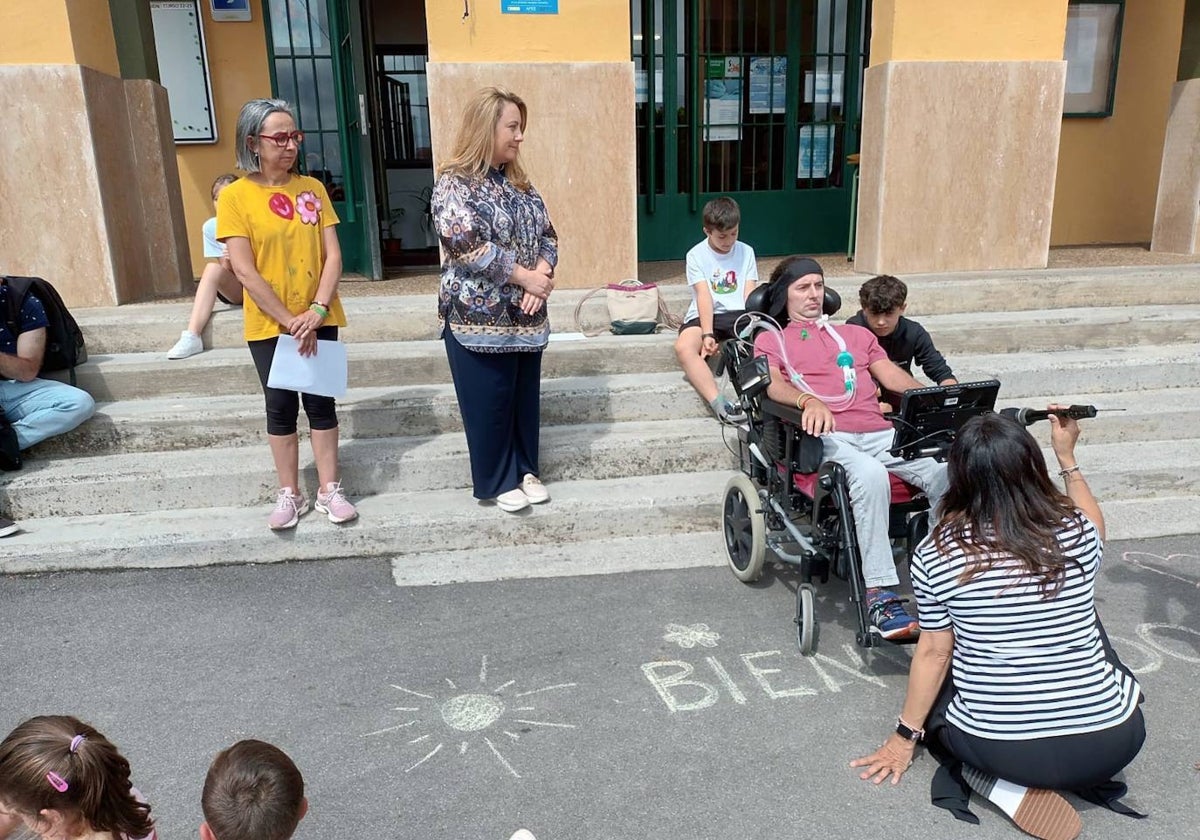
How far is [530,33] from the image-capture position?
6.38 m

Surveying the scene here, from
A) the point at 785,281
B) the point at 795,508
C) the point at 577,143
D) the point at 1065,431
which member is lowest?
the point at 795,508

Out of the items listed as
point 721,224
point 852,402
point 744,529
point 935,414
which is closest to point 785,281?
point 852,402

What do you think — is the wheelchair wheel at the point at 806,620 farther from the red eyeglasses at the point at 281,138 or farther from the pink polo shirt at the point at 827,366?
the red eyeglasses at the point at 281,138

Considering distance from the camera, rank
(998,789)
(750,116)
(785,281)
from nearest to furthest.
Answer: (998,789) < (785,281) < (750,116)

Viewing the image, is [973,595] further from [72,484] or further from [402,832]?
[72,484]

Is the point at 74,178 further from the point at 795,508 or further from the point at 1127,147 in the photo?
the point at 1127,147

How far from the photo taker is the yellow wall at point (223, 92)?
8.25 metres

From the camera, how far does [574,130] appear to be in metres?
6.54

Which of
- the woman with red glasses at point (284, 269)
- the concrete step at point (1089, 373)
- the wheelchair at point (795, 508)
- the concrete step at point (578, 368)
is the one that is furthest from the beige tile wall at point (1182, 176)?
the woman with red glasses at point (284, 269)

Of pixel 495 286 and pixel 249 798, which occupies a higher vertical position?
pixel 495 286

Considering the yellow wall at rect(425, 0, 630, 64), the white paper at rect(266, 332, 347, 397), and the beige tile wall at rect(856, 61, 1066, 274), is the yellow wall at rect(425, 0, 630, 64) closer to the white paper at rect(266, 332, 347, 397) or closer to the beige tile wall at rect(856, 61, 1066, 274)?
the beige tile wall at rect(856, 61, 1066, 274)

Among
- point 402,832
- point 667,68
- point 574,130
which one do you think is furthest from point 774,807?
point 667,68

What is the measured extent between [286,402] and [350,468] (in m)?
0.61

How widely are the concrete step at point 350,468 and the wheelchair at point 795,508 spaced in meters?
0.84
